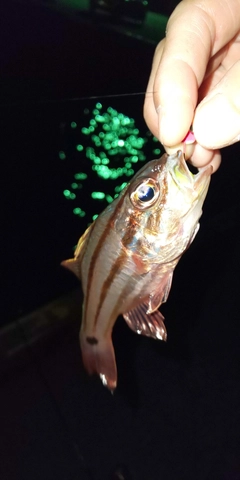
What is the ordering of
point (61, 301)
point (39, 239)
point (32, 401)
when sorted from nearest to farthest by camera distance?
point (32, 401), point (61, 301), point (39, 239)

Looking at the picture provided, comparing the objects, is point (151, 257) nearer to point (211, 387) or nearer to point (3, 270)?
point (211, 387)

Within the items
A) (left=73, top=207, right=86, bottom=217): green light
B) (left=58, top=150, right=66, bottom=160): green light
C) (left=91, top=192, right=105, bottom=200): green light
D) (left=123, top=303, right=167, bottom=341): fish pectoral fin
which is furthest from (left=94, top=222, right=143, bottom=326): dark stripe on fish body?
(left=58, top=150, right=66, bottom=160): green light

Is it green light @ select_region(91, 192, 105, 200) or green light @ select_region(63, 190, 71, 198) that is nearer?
green light @ select_region(63, 190, 71, 198)

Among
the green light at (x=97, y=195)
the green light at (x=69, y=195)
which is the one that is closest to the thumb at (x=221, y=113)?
the green light at (x=69, y=195)

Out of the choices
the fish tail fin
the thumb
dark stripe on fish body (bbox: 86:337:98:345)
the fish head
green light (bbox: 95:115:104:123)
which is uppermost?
the thumb

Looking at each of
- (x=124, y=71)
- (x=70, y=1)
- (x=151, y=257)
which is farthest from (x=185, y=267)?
(x=70, y=1)

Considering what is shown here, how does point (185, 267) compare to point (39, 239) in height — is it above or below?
below

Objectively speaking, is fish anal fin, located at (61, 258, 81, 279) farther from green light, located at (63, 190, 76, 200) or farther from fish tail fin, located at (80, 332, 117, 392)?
green light, located at (63, 190, 76, 200)
